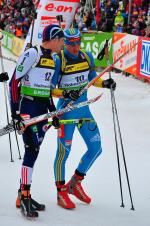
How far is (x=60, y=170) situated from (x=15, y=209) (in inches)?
27.6

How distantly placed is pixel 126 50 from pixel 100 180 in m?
8.84

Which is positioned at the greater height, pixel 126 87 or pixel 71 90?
pixel 71 90

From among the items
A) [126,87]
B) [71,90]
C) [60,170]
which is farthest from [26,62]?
[126,87]

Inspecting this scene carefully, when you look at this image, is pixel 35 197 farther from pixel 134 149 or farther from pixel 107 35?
pixel 107 35

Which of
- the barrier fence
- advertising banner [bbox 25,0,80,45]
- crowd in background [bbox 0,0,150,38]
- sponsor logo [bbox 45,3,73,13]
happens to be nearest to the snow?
the barrier fence

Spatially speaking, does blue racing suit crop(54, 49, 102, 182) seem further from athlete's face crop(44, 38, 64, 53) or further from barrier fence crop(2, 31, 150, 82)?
barrier fence crop(2, 31, 150, 82)

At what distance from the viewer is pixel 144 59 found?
1377 centimetres

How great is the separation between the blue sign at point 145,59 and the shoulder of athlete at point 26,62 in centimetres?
843

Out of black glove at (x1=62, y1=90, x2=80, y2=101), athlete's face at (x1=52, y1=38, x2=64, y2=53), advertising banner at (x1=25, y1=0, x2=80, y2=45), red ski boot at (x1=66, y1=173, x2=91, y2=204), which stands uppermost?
athlete's face at (x1=52, y1=38, x2=64, y2=53)

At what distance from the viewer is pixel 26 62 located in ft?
17.6

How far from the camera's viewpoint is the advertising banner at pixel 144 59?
44.3 ft

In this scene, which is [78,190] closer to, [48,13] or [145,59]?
[48,13]

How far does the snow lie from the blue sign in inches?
56.4

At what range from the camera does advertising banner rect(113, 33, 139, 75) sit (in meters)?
14.7
